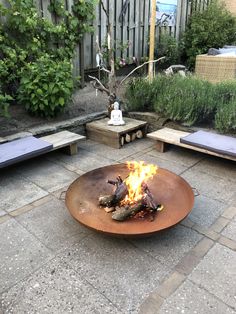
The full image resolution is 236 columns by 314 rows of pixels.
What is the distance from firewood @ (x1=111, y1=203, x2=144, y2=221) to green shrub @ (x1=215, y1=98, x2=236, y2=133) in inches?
88.6

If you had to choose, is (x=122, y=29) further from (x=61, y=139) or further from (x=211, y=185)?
(x=211, y=185)

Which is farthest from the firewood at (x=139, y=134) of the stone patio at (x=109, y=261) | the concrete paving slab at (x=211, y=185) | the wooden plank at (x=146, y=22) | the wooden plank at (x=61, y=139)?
the wooden plank at (x=146, y=22)

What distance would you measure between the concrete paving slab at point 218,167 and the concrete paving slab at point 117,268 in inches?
68.3

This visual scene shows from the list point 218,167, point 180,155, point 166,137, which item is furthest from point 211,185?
point 166,137

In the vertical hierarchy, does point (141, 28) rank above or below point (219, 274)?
above

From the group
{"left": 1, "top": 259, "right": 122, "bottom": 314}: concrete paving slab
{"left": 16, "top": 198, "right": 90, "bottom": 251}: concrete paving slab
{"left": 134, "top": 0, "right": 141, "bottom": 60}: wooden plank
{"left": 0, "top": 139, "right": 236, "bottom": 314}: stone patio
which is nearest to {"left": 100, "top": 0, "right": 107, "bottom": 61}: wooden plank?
{"left": 134, "top": 0, "right": 141, "bottom": 60}: wooden plank

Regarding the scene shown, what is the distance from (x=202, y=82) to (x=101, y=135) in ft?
6.08

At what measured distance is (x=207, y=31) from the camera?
7.95 m

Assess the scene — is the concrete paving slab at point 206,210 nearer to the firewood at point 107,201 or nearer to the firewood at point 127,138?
the firewood at point 107,201

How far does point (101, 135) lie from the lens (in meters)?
4.55

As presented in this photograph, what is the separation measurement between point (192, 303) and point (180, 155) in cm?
251

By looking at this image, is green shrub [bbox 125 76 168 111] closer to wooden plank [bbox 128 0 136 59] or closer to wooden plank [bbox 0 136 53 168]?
wooden plank [bbox 0 136 53 168]

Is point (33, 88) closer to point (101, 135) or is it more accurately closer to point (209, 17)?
point (101, 135)

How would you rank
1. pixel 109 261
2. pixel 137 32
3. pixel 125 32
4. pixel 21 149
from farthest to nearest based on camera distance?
1. pixel 137 32
2. pixel 125 32
3. pixel 21 149
4. pixel 109 261
